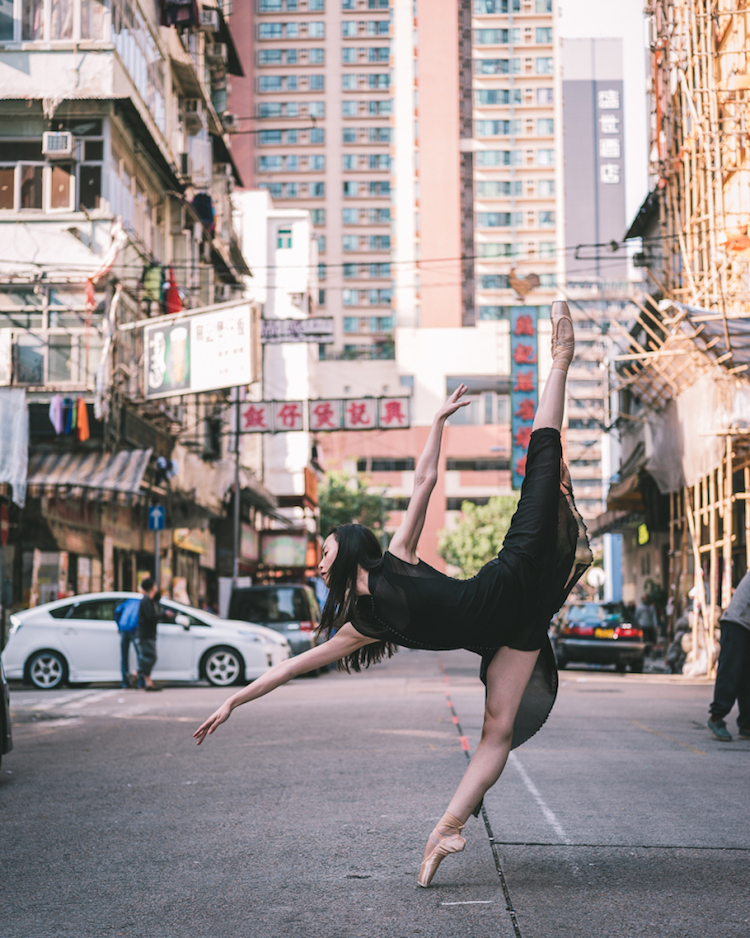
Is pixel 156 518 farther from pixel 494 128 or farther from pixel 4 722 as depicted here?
pixel 494 128

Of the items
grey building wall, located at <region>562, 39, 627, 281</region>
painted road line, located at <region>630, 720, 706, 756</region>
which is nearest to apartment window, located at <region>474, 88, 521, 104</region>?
grey building wall, located at <region>562, 39, 627, 281</region>

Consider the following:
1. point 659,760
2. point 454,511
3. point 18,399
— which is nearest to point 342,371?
point 454,511

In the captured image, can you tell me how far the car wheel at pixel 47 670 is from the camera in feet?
61.8

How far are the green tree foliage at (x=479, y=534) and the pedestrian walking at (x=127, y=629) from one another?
55715 mm

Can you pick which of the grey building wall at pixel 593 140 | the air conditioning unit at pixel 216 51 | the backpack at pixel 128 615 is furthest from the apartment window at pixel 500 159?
the backpack at pixel 128 615

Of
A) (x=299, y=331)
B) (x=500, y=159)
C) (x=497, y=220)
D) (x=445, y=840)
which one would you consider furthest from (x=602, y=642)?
(x=500, y=159)

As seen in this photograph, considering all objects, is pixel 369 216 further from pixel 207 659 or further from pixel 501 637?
pixel 501 637

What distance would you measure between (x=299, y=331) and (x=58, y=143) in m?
10.7

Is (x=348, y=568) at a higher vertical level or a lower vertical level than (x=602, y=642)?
higher

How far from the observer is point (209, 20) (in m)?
36.4

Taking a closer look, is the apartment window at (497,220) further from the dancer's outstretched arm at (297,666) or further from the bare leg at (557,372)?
the dancer's outstretched arm at (297,666)

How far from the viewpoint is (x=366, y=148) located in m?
104

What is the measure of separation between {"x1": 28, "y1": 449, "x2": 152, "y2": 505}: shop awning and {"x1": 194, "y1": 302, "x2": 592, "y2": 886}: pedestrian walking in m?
18.3

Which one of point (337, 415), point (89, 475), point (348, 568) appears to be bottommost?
point (348, 568)
